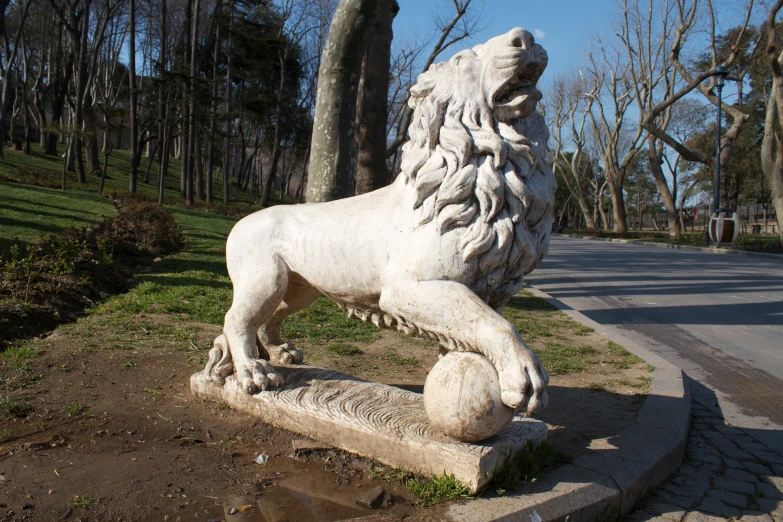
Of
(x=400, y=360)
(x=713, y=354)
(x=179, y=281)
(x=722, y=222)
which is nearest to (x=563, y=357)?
(x=400, y=360)

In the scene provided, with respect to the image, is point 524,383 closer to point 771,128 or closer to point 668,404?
point 668,404

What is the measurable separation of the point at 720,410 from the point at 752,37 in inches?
1046

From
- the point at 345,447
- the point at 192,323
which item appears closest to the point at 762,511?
the point at 345,447

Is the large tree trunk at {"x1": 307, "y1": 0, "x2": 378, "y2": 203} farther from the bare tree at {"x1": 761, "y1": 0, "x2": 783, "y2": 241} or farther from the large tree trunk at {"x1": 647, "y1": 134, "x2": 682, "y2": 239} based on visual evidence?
the large tree trunk at {"x1": 647, "y1": 134, "x2": 682, "y2": 239}

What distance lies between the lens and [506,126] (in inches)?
99.2

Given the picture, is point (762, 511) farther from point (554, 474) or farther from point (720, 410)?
point (720, 410)

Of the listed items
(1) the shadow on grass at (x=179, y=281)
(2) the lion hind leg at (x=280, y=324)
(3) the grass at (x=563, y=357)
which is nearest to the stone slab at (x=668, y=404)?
(3) the grass at (x=563, y=357)

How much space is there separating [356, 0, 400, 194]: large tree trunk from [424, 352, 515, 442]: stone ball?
6.41 meters

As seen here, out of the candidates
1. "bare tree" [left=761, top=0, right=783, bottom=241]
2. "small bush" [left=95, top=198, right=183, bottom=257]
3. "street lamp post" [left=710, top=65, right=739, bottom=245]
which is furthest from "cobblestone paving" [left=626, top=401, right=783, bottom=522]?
"street lamp post" [left=710, top=65, right=739, bottom=245]

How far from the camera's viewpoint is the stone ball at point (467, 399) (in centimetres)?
228

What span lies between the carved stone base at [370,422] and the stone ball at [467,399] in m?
0.08

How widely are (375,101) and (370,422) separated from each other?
6.65 meters

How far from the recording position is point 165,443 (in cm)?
281

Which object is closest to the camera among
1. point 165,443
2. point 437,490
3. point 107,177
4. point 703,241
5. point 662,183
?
point 437,490
